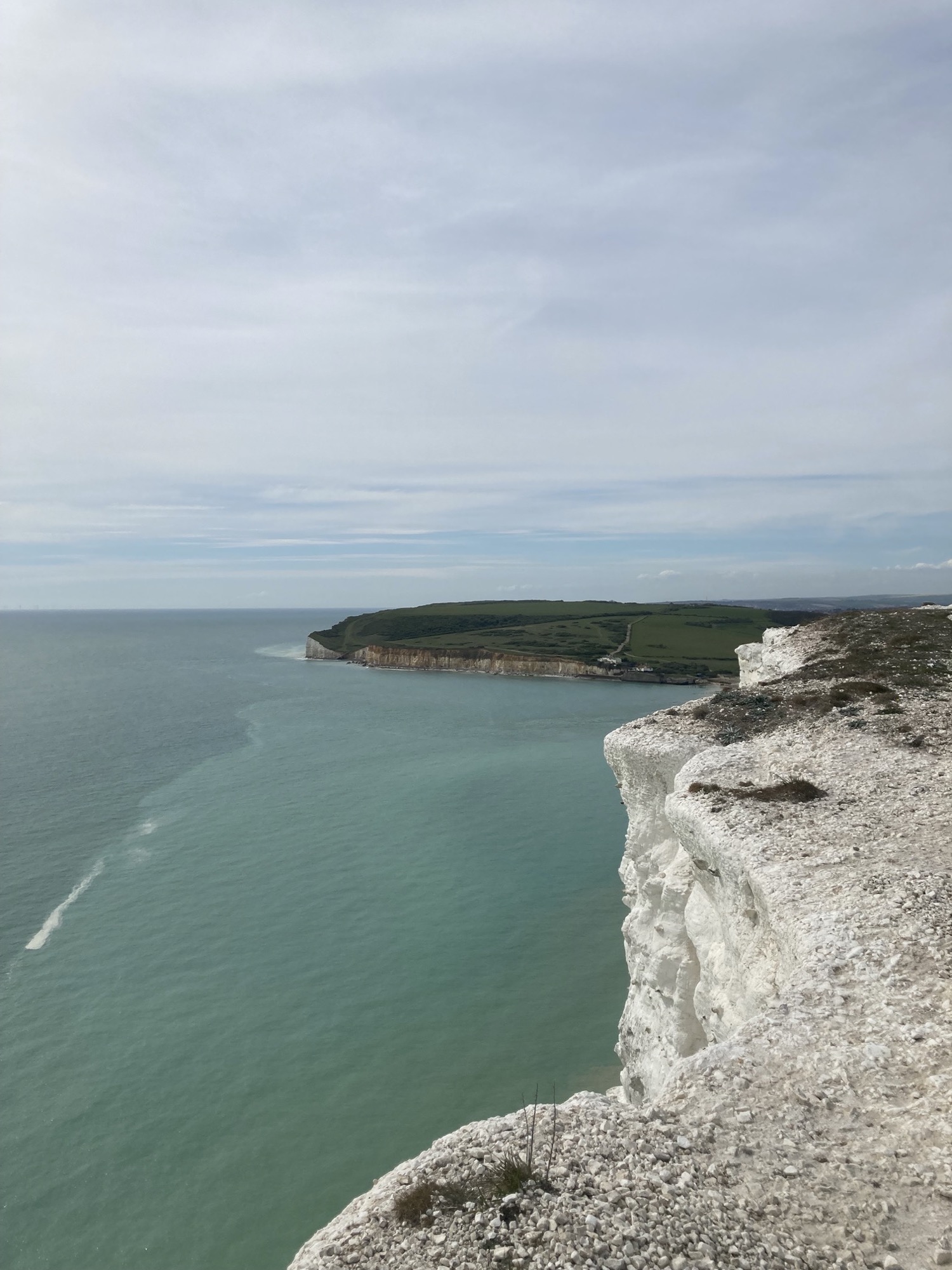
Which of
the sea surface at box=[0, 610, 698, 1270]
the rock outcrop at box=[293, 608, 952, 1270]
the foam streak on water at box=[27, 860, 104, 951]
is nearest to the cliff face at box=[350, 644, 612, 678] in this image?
the sea surface at box=[0, 610, 698, 1270]

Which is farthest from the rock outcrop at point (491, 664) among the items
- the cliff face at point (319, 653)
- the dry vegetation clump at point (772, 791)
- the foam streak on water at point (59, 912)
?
the dry vegetation clump at point (772, 791)

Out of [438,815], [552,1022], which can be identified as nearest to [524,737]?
[438,815]

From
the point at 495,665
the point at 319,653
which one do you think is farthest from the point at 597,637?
the point at 319,653

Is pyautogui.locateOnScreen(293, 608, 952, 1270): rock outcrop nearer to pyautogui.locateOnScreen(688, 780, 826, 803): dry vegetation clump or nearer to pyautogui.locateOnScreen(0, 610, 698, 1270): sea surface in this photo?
pyautogui.locateOnScreen(688, 780, 826, 803): dry vegetation clump

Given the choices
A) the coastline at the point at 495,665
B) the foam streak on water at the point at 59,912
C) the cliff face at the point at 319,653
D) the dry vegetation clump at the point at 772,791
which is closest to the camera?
the dry vegetation clump at the point at 772,791

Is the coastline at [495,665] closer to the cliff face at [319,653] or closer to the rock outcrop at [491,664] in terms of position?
the rock outcrop at [491,664]

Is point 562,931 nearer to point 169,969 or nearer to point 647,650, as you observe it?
point 169,969
